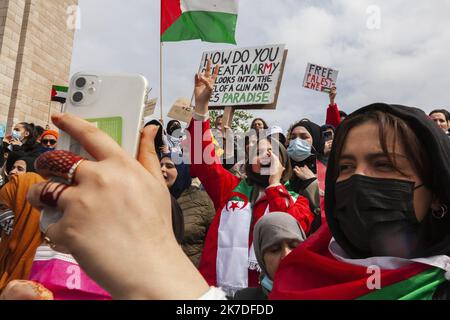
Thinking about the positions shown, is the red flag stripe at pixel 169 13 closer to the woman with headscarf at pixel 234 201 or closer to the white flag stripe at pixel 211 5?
the white flag stripe at pixel 211 5

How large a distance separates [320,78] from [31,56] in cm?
1220

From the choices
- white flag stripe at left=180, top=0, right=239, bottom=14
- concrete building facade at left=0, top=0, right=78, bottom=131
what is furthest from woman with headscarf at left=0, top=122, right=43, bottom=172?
concrete building facade at left=0, top=0, right=78, bottom=131

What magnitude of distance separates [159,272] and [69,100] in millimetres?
545

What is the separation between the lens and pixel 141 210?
2.14ft

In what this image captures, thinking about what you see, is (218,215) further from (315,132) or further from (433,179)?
(315,132)

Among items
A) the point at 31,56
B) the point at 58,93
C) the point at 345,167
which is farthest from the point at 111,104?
the point at 31,56

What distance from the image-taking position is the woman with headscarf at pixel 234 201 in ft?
9.87

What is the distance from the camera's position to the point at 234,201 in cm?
325

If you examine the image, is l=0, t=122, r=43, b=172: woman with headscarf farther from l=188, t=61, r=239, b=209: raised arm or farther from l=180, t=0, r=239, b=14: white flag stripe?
l=188, t=61, r=239, b=209: raised arm

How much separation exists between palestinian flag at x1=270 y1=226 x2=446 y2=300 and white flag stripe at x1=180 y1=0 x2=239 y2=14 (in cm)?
469

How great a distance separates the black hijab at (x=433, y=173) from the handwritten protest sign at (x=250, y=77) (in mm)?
5376
